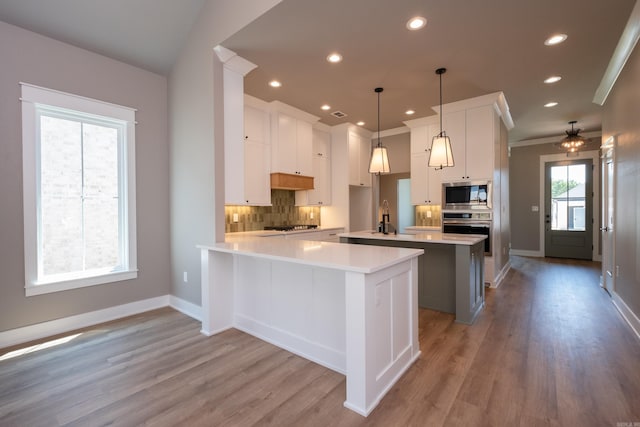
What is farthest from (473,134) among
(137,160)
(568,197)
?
(137,160)

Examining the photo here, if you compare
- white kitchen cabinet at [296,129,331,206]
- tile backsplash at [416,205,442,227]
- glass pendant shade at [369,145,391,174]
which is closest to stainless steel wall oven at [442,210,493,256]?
tile backsplash at [416,205,442,227]

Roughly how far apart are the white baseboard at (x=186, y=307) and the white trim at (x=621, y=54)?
4.88 metres

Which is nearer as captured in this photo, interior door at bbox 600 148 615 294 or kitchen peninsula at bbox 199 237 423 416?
kitchen peninsula at bbox 199 237 423 416

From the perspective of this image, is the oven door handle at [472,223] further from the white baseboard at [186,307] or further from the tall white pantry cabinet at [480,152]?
the white baseboard at [186,307]

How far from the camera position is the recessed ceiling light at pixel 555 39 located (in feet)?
9.05

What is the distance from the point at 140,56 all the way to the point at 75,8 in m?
0.67

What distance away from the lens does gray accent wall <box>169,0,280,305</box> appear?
9.82 feet

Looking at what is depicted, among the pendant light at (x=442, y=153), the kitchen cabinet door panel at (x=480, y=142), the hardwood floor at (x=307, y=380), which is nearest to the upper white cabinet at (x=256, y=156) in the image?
the hardwood floor at (x=307, y=380)

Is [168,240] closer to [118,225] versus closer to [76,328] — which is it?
[118,225]

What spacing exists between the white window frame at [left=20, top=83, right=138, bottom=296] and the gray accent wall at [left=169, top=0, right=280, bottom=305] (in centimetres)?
44

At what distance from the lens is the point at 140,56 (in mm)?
3340

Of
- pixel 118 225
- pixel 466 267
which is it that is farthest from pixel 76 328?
pixel 466 267

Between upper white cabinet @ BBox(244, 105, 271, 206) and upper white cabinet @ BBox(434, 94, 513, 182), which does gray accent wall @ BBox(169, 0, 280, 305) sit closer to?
upper white cabinet @ BBox(244, 105, 271, 206)

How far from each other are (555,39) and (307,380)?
378 centimetres
